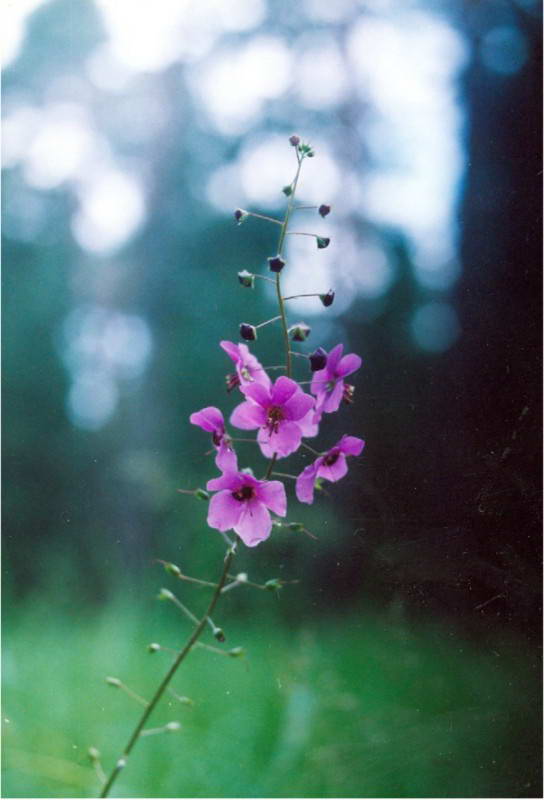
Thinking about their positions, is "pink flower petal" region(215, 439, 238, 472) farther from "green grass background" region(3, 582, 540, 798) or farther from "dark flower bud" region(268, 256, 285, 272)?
"green grass background" region(3, 582, 540, 798)

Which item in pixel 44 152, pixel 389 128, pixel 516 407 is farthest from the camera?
pixel 44 152

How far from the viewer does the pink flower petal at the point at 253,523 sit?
646 millimetres

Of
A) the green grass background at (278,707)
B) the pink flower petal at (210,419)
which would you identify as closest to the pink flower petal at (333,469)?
the pink flower petal at (210,419)

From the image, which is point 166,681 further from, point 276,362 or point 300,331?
point 276,362

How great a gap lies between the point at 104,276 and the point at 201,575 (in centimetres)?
49

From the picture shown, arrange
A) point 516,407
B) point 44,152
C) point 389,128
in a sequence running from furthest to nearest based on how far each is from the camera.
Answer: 1. point 44,152
2. point 389,128
3. point 516,407

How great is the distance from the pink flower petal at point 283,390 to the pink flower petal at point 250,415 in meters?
0.02

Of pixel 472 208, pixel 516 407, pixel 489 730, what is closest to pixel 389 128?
pixel 472 208

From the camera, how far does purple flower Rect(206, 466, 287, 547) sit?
642 mm

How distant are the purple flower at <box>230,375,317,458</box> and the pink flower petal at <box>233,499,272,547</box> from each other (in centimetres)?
5

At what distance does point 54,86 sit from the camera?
1035 mm

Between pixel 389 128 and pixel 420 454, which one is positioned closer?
pixel 420 454

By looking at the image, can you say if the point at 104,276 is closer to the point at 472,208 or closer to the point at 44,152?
the point at 44,152

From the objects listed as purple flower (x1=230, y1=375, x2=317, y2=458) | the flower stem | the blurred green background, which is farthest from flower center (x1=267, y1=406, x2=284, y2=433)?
the blurred green background
